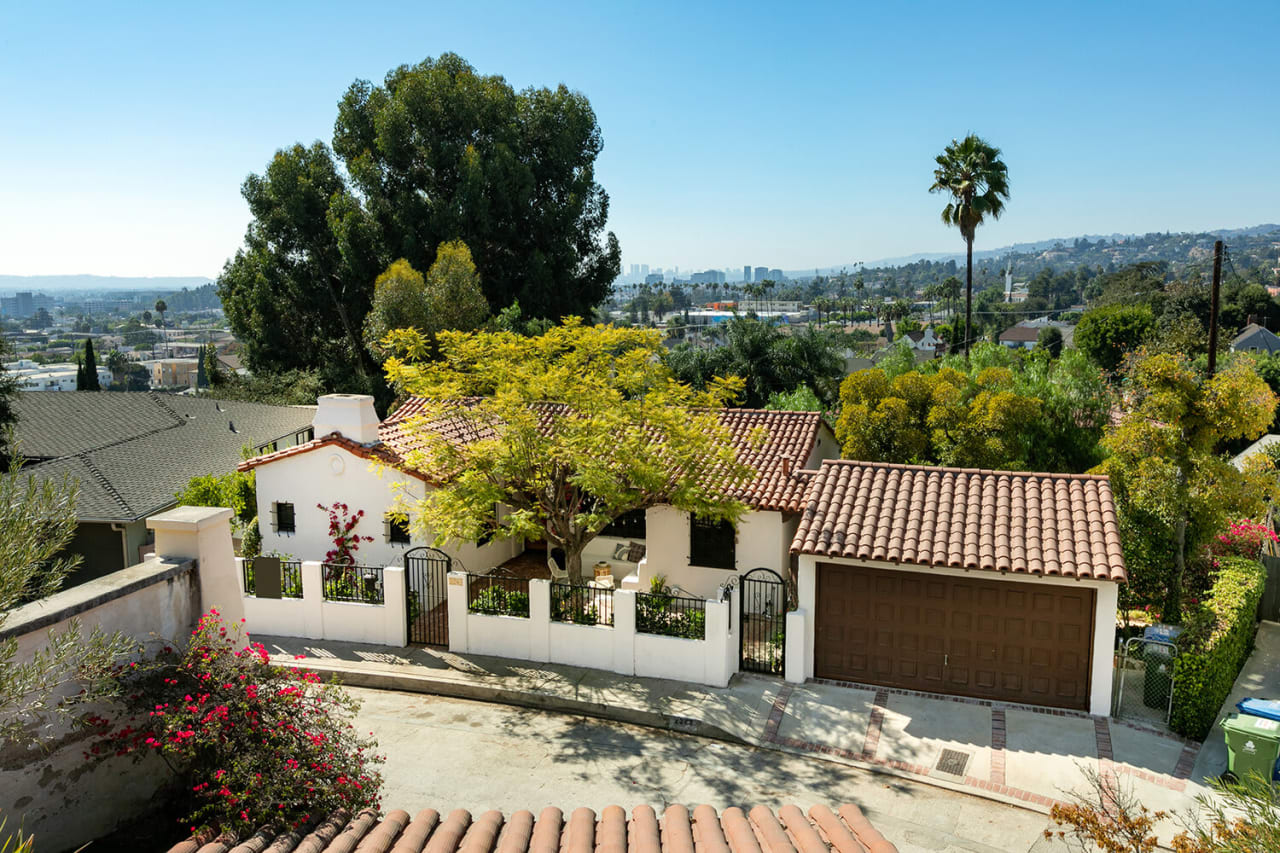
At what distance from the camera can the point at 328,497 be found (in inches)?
755

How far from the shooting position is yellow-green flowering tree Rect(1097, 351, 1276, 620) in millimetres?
15258

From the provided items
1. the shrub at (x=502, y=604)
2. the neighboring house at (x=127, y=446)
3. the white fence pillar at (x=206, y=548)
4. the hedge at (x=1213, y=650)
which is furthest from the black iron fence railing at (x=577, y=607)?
the neighboring house at (x=127, y=446)

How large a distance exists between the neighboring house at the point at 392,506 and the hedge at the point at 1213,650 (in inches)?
284

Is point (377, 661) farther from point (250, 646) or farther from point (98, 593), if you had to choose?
point (98, 593)

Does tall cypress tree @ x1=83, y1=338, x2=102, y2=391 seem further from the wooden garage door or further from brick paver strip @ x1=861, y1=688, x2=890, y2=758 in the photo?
brick paver strip @ x1=861, y1=688, x2=890, y2=758

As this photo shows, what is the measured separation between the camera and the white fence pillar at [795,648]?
587 inches

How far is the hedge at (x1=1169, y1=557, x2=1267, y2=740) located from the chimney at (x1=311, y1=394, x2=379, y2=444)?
15482 mm

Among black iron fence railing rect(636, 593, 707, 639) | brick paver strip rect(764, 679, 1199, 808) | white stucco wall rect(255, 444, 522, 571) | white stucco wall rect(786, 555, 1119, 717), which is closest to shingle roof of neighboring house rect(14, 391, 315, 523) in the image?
white stucco wall rect(255, 444, 522, 571)

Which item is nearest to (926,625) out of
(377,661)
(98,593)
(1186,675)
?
(1186,675)

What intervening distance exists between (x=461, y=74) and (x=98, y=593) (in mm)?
37433

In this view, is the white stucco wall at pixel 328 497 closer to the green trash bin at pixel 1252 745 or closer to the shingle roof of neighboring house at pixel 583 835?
the shingle roof of neighboring house at pixel 583 835

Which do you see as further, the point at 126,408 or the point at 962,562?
the point at 126,408

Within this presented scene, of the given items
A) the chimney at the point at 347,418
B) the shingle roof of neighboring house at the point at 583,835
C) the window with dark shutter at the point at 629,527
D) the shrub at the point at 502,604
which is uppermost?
the chimney at the point at 347,418

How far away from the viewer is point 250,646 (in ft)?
32.0
